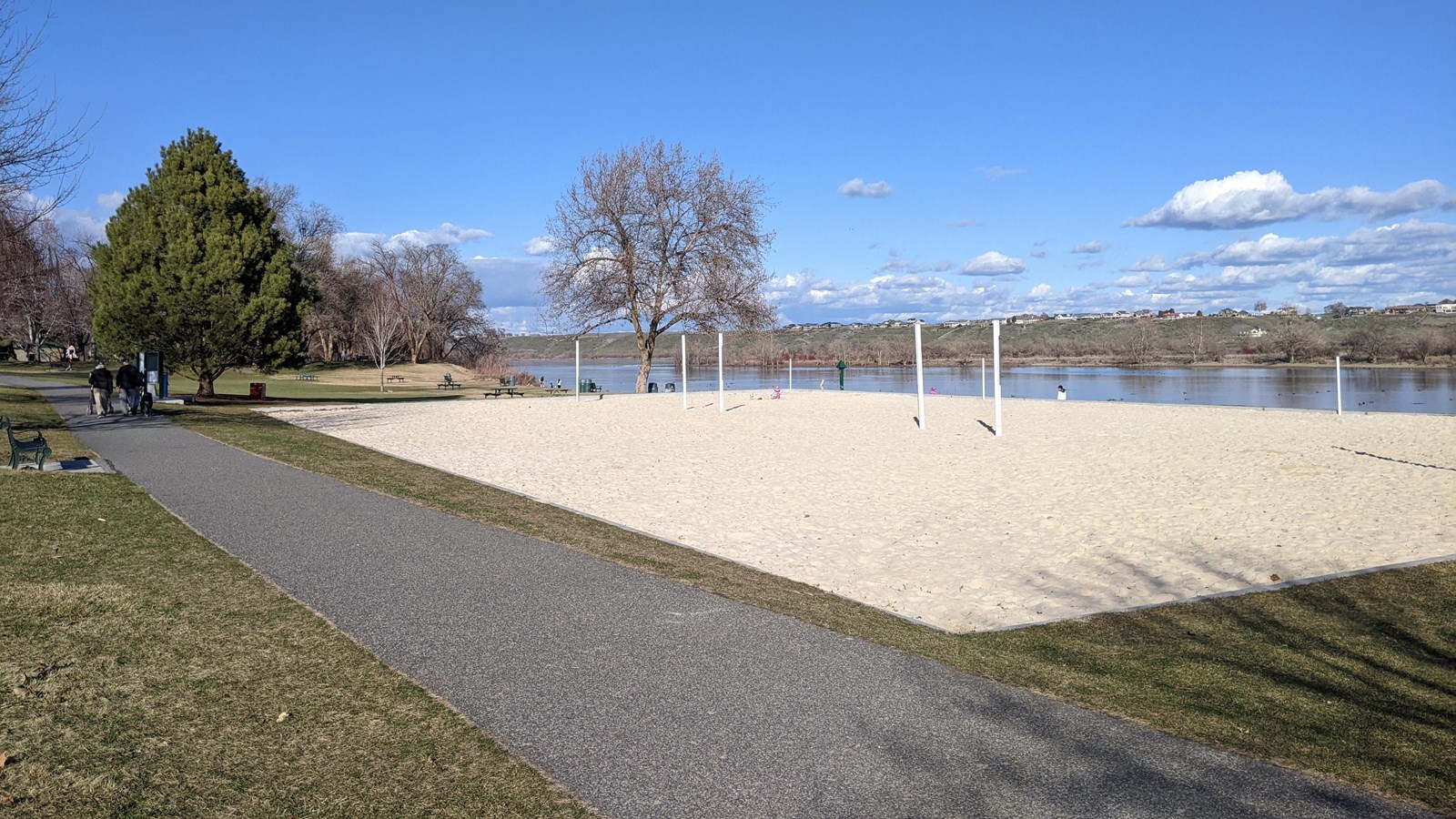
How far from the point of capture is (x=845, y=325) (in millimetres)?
190125

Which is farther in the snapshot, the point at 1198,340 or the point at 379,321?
the point at 1198,340

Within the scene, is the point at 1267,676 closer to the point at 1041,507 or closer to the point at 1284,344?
the point at 1041,507

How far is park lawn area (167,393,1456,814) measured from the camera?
4.70 metres

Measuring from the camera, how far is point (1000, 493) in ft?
45.0

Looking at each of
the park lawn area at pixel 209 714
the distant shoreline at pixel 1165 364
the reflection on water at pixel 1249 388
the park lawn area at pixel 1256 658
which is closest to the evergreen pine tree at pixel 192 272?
the reflection on water at pixel 1249 388

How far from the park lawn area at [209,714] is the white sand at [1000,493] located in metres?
4.31

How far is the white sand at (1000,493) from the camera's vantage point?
9055 millimetres

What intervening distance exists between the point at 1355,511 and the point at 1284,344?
8719cm

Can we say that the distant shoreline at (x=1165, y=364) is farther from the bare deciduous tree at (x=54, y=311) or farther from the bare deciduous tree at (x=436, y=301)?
the bare deciduous tree at (x=54, y=311)

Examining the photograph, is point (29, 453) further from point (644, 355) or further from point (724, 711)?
point (644, 355)

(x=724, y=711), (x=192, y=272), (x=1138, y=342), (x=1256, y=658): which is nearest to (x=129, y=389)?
(x=192, y=272)

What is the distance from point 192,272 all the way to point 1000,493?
24.5 meters

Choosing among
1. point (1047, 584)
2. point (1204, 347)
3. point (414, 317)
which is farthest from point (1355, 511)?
point (1204, 347)

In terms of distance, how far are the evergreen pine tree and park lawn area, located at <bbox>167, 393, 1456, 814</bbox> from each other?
2269 cm
